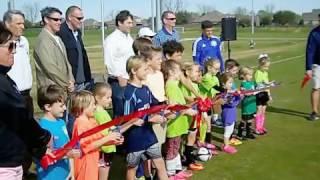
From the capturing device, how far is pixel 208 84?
25.6ft

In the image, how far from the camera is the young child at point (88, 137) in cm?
462

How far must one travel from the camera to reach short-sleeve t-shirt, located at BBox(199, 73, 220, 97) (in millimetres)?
7778

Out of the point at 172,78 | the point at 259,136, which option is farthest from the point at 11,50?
the point at 259,136

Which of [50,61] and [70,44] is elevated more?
[70,44]

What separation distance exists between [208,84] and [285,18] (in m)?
97.6

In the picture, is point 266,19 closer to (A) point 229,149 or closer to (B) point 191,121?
(A) point 229,149

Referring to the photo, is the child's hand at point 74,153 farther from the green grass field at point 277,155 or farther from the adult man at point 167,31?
the adult man at point 167,31

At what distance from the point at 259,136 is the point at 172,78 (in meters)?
3.25

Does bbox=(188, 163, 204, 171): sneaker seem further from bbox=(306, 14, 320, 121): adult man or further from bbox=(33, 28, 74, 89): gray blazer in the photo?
bbox=(306, 14, 320, 121): adult man

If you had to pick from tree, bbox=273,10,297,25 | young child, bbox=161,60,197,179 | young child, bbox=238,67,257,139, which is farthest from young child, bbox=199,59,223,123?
tree, bbox=273,10,297,25

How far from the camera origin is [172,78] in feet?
21.3

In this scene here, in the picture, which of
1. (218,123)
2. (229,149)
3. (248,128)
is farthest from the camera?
(218,123)

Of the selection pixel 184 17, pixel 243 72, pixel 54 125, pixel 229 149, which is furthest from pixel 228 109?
pixel 184 17

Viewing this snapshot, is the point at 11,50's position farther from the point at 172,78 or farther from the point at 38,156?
the point at 172,78
